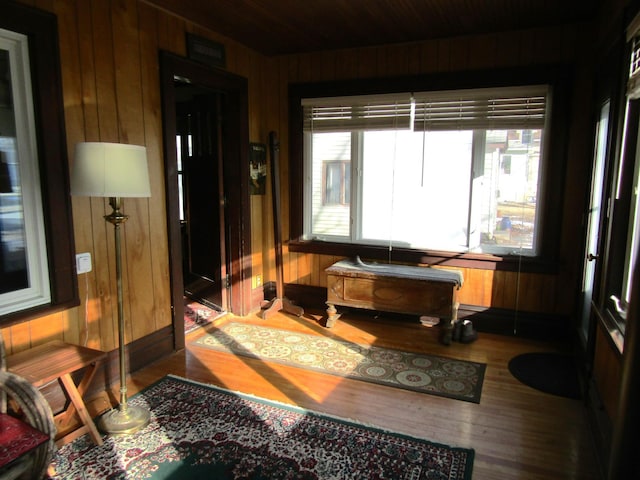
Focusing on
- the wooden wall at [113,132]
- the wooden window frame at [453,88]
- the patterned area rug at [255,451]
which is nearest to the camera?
the patterned area rug at [255,451]

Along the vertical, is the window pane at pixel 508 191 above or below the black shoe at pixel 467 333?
above

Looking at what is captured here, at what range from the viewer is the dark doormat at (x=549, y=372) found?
3.04m

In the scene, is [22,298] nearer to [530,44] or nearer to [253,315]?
[253,315]

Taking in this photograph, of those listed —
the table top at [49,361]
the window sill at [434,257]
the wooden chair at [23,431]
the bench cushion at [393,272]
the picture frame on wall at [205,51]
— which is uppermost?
the picture frame on wall at [205,51]

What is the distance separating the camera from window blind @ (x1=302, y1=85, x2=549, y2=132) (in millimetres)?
3838

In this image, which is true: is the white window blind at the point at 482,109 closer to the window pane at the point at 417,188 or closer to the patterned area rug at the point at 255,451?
the window pane at the point at 417,188

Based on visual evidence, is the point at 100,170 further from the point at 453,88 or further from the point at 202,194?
the point at 453,88

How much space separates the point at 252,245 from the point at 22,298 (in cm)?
233

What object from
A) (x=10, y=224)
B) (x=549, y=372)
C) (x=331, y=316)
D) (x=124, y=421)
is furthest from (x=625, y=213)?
(x=10, y=224)

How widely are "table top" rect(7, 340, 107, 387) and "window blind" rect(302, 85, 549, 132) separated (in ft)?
10.1

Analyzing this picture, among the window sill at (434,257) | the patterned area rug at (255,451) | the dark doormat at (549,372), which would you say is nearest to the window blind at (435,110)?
the window sill at (434,257)

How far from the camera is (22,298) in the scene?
8.30 feet

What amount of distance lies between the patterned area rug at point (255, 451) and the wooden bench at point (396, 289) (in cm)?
158

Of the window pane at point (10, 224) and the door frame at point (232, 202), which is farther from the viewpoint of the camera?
the door frame at point (232, 202)
